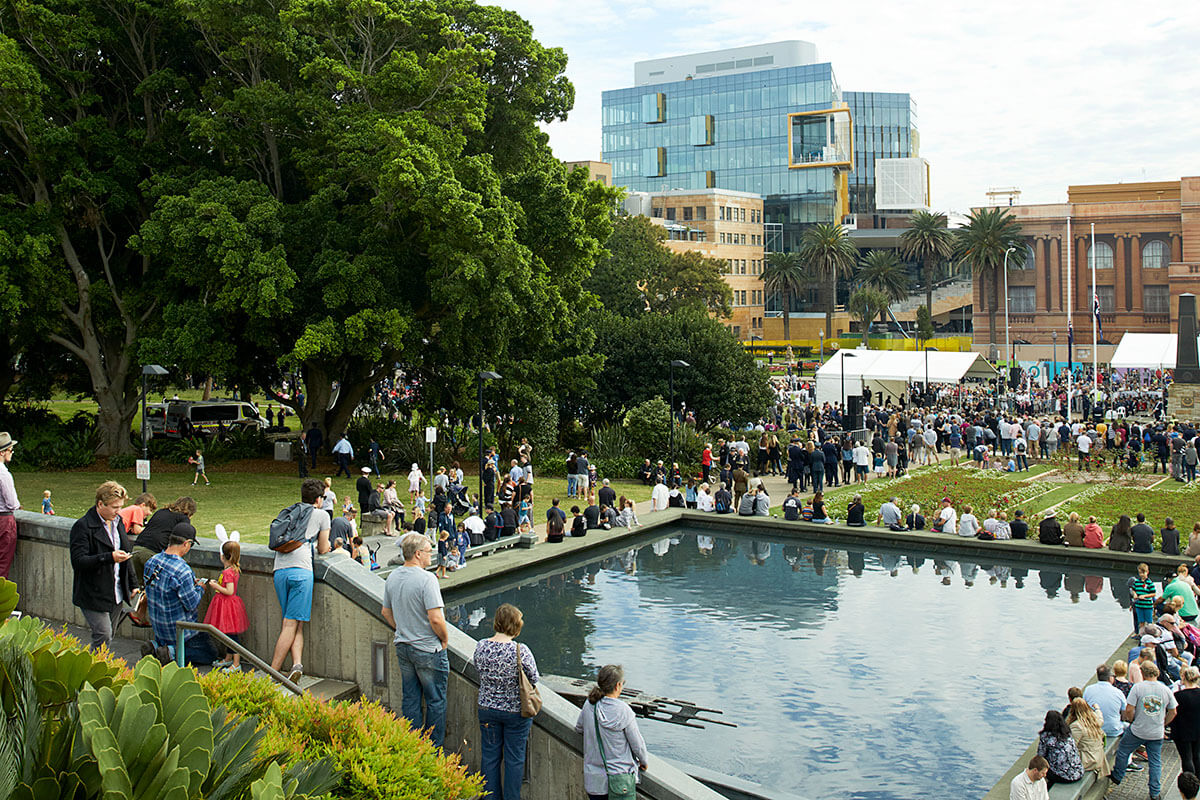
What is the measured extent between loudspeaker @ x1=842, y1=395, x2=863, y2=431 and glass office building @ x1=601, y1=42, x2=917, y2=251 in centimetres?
9570

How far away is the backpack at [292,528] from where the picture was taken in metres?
8.44

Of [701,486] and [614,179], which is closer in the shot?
[701,486]

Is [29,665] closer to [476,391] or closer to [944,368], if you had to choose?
[476,391]

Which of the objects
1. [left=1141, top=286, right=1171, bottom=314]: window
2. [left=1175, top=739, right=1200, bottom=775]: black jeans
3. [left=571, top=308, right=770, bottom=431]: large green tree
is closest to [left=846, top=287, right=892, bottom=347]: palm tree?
[left=1141, top=286, right=1171, bottom=314]: window

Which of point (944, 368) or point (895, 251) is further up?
point (895, 251)

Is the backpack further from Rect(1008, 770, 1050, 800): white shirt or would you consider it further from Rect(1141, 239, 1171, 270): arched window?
Rect(1141, 239, 1171, 270): arched window

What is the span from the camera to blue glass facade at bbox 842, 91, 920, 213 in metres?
152

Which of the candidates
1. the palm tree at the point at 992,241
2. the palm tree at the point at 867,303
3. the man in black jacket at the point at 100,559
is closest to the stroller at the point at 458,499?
the man in black jacket at the point at 100,559

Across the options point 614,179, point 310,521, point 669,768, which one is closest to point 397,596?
point 310,521

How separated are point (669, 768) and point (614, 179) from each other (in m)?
149

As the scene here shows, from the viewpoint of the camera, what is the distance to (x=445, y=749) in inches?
337

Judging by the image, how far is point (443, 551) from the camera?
21672mm

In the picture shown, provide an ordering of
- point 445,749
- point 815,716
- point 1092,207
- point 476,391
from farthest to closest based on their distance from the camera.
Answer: point 1092,207 → point 476,391 → point 815,716 → point 445,749

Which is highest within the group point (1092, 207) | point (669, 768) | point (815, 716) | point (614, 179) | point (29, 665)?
point (614, 179)
